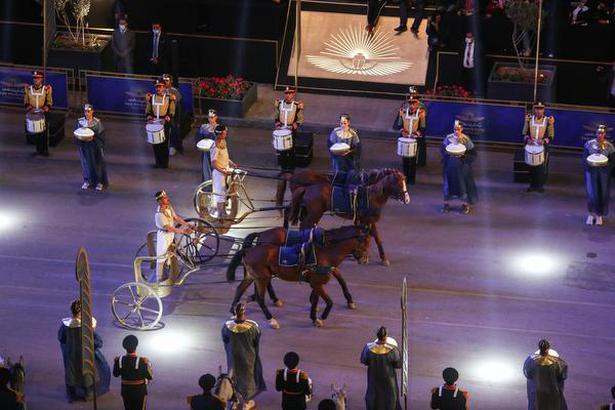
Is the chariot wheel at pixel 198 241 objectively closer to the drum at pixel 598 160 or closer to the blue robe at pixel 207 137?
the blue robe at pixel 207 137

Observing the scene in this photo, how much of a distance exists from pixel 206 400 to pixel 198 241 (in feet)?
20.2

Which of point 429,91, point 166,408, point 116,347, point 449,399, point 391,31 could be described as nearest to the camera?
point 449,399

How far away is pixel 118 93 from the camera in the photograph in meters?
36.0

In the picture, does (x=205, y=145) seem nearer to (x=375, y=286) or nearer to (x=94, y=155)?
(x=94, y=155)

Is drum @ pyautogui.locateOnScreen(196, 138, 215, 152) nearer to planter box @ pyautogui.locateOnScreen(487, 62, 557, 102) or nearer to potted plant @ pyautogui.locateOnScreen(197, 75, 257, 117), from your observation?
potted plant @ pyautogui.locateOnScreen(197, 75, 257, 117)

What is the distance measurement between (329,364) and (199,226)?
3800 mm

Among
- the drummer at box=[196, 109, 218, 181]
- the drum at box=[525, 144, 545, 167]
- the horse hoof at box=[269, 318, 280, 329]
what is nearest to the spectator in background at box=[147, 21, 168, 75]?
the drummer at box=[196, 109, 218, 181]

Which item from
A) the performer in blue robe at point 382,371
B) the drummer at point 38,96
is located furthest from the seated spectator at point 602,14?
the performer in blue robe at point 382,371

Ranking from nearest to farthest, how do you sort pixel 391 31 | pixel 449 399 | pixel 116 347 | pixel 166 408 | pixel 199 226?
pixel 449 399 < pixel 166 408 < pixel 116 347 < pixel 199 226 < pixel 391 31

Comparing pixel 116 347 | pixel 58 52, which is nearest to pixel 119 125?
pixel 58 52

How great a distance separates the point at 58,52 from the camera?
37906 mm

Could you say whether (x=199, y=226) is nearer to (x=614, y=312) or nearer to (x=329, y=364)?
(x=329, y=364)

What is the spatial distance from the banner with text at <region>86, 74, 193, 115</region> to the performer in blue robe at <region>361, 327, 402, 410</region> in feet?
44.9

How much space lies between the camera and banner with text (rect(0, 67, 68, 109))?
35844 mm
